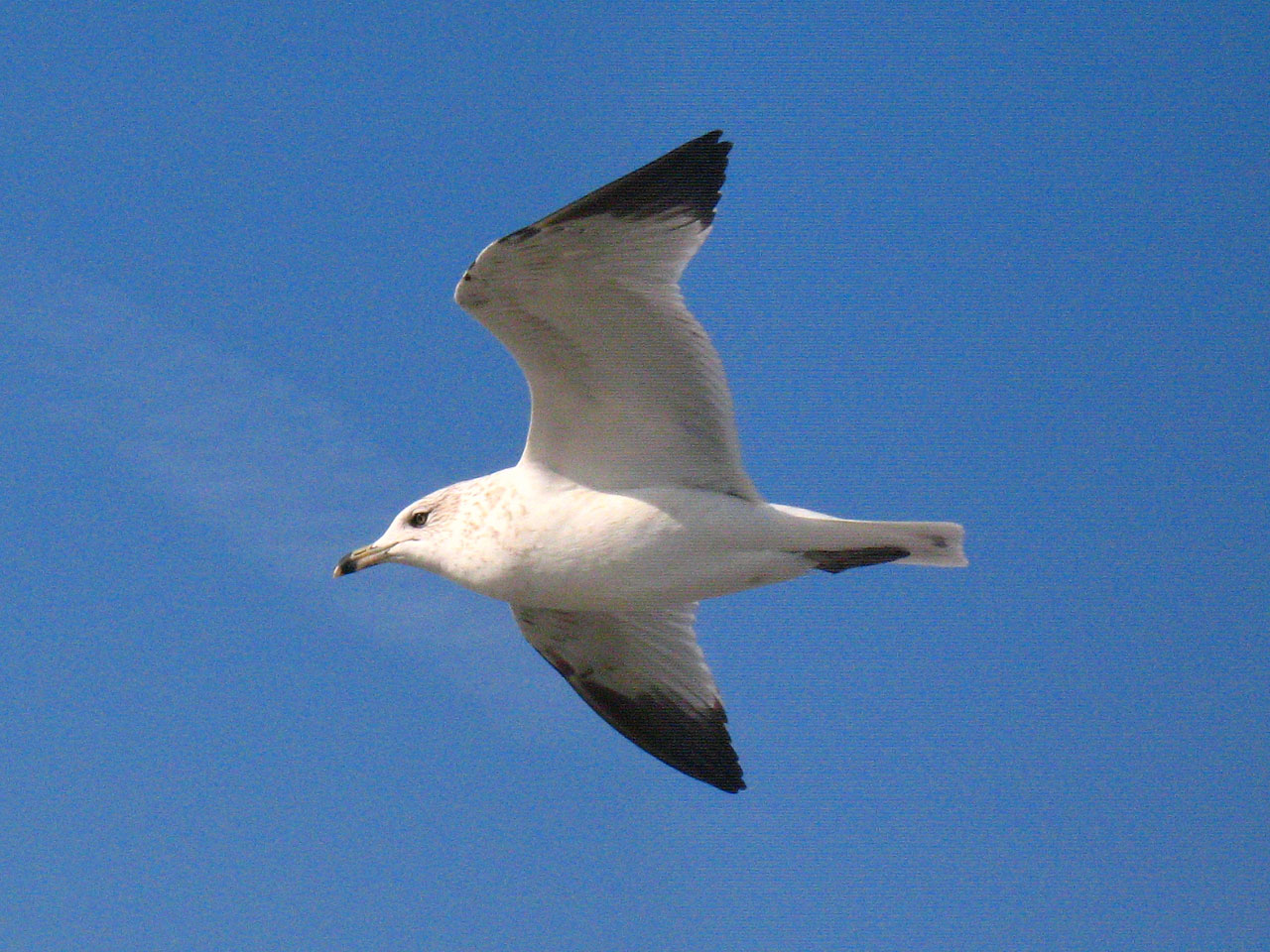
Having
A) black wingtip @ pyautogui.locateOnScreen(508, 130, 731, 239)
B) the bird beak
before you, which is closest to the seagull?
black wingtip @ pyautogui.locateOnScreen(508, 130, 731, 239)

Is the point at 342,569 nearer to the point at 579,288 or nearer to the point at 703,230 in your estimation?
the point at 579,288

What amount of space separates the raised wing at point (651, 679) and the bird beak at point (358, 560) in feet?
2.87

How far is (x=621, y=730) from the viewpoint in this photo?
29.6 feet

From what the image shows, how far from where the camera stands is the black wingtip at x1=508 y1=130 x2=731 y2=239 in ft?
23.3

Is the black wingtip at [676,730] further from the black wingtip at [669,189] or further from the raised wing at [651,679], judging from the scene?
the black wingtip at [669,189]

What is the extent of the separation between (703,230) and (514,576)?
1.93 meters

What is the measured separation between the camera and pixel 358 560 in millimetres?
8523

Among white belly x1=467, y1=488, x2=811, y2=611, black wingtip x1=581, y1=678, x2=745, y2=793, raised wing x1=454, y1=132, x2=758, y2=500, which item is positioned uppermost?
raised wing x1=454, y1=132, x2=758, y2=500

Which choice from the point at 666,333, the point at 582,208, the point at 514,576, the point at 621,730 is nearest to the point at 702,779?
the point at 621,730

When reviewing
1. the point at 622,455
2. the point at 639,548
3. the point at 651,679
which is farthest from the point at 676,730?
the point at 622,455

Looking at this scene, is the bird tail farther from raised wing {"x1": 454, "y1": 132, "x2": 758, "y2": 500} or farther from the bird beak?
the bird beak

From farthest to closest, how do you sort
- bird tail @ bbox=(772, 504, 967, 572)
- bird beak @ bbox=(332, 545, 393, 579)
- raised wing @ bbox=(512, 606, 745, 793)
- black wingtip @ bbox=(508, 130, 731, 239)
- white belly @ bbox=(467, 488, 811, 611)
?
raised wing @ bbox=(512, 606, 745, 793) → bird beak @ bbox=(332, 545, 393, 579) → white belly @ bbox=(467, 488, 811, 611) → bird tail @ bbox=(772, 504, 967, 572) → black wingtip @ bbox=(508, 130, 731, 239)

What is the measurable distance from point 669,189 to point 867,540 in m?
1.93

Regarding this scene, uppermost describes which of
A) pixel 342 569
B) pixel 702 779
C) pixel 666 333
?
pixel 666 333
